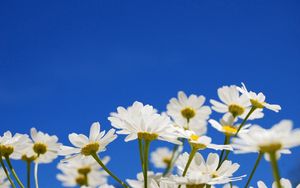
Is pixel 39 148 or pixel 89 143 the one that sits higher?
pixel 39 148

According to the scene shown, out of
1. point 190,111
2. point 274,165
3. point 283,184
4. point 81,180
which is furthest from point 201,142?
point 81,180

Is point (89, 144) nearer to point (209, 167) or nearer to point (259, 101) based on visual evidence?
point (209, 167)

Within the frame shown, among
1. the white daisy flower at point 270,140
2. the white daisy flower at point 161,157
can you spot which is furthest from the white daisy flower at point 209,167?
the white daisy flower at point 161,157

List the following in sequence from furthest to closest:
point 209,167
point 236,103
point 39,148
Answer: point 39,148, point 236,103, point 209,167

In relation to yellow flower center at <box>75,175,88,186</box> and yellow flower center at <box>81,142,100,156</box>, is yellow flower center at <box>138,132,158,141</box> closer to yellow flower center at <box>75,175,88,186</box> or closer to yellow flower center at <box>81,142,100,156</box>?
yellow flower center at <box>81,142,100,156</box>

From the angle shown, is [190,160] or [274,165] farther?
[190,160]

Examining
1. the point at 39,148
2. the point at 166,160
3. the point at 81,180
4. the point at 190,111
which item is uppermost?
the point at 166,160

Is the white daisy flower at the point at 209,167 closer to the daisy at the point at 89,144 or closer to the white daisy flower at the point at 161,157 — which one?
the daisy at the point at 89,144
